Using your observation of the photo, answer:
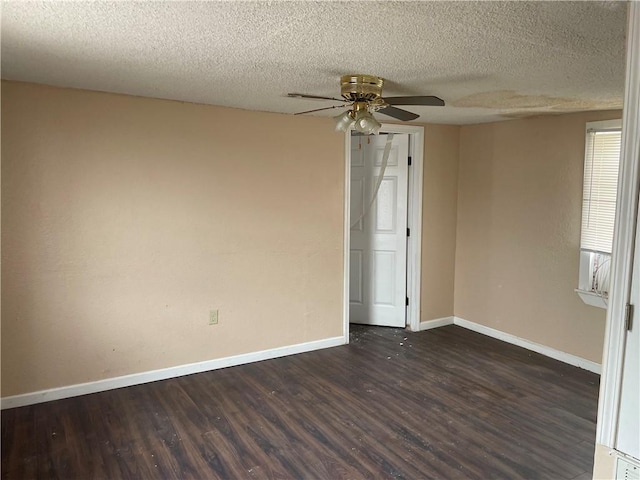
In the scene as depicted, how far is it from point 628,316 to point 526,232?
323 cm

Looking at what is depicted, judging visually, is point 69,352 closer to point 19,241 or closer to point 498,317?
point 19,241

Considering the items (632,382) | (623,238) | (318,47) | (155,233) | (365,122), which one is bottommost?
(632,382)

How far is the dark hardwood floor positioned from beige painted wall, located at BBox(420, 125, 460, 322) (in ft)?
3.42

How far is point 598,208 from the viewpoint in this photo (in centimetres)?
388

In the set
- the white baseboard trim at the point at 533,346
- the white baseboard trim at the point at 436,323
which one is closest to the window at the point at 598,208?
the white baseboard trim at the point at 533,346

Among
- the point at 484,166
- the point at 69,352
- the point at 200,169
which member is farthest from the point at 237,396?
the point at 484,166

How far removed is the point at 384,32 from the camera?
6.30 feet

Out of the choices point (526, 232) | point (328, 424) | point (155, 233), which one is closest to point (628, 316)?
point (328, 424)

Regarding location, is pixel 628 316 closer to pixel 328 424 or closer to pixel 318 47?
pixel 318 47

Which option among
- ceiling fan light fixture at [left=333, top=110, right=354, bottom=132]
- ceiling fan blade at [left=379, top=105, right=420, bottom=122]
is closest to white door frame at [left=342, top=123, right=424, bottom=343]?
ceiling fan blade at [left=379, top=105, right=420, bottom=122]

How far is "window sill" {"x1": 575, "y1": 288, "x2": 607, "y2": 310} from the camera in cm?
388

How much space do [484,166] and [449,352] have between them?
6.17 ft

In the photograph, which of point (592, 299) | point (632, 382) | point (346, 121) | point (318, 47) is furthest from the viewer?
point (592, 299)

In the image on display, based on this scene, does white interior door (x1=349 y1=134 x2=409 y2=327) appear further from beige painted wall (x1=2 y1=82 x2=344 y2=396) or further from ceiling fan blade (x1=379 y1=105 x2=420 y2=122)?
ceiling fan blade (x1=379 y1=105 x2=420 y2=122)
